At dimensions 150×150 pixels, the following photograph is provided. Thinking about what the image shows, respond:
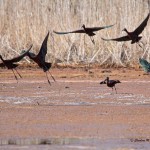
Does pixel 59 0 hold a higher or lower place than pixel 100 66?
higher

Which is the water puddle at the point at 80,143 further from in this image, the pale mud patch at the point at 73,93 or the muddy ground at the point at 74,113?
the pale mud patch at the point at 73,93

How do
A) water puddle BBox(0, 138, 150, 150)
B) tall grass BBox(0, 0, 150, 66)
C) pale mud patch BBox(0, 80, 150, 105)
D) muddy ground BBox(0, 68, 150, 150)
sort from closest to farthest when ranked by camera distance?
1. water puddle BBox(0, 138, 150, 150)
2. muddy ground BBox(0, 68, 150, 150)
3. pale mud patch BBox(0, 80, 150, 105)
4. tall grass BBox(0, 0, 150, 66)

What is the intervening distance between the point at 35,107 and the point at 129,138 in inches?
107

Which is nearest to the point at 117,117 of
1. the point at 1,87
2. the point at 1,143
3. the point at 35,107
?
the point at 35,107

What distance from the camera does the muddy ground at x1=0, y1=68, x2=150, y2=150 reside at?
7941 mm

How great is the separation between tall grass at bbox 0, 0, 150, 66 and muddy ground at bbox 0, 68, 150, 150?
1.48 m

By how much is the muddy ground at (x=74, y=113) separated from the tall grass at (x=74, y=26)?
4.85 feet

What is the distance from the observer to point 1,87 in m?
13.5

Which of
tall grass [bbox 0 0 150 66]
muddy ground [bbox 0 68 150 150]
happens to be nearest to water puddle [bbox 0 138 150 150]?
muddy ground [bbox 0 68 150 150]

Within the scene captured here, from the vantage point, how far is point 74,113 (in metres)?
9.96

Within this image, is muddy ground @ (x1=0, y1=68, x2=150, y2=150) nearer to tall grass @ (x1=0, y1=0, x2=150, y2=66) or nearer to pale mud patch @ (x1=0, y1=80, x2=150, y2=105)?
pale mud patch @ (x1=0, y1=80, x2=150, y2=105)

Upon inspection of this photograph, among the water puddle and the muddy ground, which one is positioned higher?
the water puddle

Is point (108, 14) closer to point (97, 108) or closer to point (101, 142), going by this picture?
point (97, 108)

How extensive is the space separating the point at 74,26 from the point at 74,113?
7338mm
